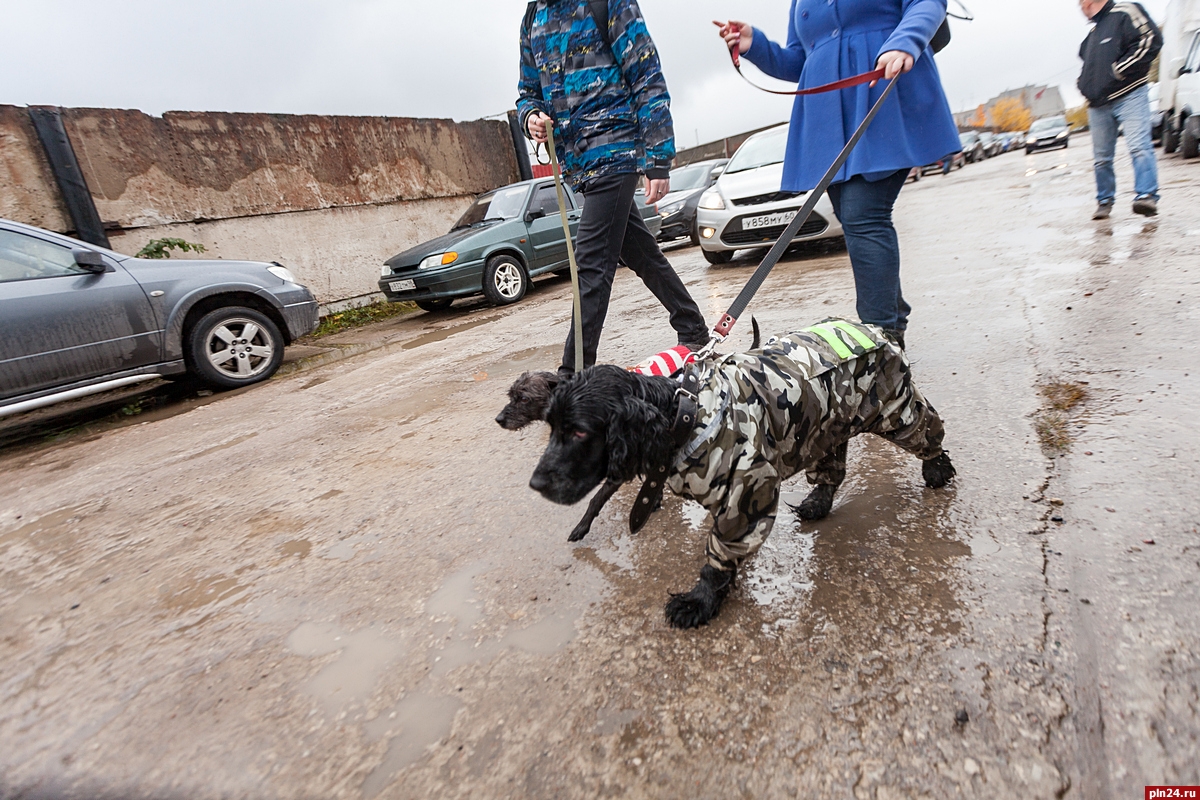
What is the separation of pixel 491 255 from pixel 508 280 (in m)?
0.41

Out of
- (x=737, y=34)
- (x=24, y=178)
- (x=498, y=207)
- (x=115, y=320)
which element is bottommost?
(x=115, y=320)

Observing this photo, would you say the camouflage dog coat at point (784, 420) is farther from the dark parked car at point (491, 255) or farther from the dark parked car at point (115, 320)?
the dark parked car at point (491, 255)

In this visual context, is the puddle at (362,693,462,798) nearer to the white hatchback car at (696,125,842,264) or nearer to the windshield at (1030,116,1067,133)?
the white hatchback car at (696,125,842,264)

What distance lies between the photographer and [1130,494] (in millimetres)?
1729

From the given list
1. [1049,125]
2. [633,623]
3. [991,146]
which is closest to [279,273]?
[633,623]

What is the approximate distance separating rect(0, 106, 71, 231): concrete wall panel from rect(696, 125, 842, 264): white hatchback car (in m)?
7.81

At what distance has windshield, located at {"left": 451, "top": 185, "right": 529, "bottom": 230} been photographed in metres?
8.43

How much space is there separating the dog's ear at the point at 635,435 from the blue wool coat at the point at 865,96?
1.68 meters

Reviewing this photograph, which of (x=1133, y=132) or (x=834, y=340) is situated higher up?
(x=1133, y=132)

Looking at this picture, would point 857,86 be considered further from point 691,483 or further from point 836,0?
point 691,483

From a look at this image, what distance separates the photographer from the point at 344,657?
1.64 meters

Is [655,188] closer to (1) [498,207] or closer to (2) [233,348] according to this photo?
(2) [233,348]

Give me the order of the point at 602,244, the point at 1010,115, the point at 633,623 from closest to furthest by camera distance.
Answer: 1. the point at 633,623
2. the point at 602,244
3. the point at 1010,115

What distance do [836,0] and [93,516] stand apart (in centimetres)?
412
